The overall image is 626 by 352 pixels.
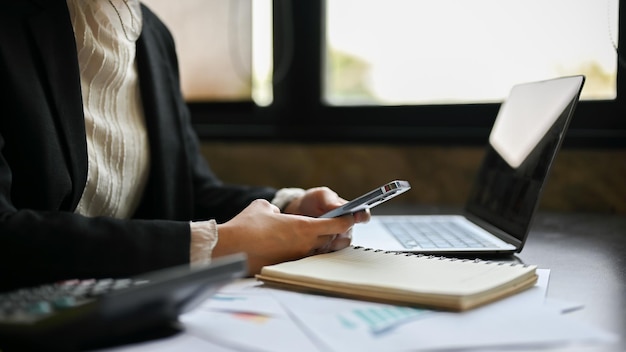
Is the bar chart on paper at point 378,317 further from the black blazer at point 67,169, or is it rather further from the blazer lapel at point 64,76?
the blazer lapel at point 64,76

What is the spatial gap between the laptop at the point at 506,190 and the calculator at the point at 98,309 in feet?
1.50

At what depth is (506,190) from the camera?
1.12m

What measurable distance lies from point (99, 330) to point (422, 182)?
1305 millimetres

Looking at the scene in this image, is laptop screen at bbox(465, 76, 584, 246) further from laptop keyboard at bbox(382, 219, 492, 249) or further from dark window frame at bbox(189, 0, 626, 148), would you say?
dark window frame at bbox(189, 0, 626, 148)

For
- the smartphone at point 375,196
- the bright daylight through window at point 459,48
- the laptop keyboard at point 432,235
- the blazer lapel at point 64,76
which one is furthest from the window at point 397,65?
the blazer lapel at point 64,76

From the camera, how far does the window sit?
153cm

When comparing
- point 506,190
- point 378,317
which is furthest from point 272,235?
point 506,190

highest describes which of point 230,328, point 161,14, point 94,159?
point 161,14

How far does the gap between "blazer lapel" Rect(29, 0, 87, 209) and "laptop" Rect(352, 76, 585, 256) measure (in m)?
0.42

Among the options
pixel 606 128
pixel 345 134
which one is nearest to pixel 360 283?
pixel 606 128

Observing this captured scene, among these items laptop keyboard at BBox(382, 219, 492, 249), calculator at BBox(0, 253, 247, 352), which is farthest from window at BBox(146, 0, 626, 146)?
calculator at BBox(0, 253, 247, 352)

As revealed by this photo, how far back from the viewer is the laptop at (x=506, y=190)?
98 cm

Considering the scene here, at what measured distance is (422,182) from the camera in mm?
1732

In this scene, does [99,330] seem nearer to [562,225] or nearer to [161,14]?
[562,225]
